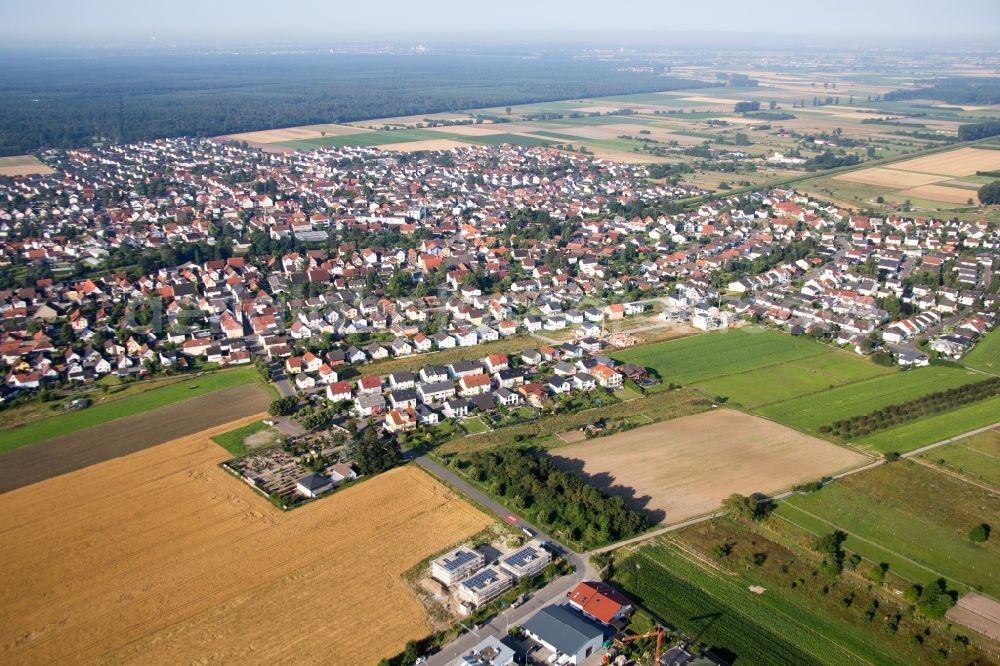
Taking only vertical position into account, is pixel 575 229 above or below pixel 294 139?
below

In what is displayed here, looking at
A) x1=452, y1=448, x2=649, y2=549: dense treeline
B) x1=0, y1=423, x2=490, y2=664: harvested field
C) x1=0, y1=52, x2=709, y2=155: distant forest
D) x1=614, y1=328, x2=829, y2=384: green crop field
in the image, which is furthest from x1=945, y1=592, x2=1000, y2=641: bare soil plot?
x1=0, y1=52, x2=709, y2=155: distant forest

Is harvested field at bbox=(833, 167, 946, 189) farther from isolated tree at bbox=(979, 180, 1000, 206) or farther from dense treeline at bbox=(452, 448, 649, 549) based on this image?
dense treeline at bbox=(452, 448, 649, 549)

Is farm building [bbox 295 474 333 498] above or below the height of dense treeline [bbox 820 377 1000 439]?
below

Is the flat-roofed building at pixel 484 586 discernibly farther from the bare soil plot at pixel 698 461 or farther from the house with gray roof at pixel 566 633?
the bare soil plot at pixel 698 461

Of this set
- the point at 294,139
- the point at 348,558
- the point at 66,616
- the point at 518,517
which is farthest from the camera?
the point at 294,139

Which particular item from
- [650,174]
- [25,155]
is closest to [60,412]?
[650,174]

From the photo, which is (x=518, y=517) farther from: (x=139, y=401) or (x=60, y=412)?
(x=60, y=412)
